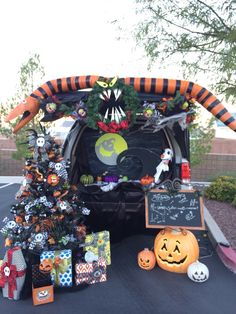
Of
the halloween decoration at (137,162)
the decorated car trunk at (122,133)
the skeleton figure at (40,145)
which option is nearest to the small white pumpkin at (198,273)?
the decorated car trunk at (122,133)

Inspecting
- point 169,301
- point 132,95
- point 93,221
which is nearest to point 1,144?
point 93,221

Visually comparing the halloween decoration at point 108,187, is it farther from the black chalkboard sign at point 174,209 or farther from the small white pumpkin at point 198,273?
the small white pumpkin at point 198,273

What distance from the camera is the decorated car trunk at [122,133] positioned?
13.6ft

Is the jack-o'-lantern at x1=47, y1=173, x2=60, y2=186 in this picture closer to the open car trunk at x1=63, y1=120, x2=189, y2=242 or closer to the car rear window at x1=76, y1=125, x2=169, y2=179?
the open car trunk at x1=63, y1=120, x2=189, y2=242

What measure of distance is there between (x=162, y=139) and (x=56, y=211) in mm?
2144

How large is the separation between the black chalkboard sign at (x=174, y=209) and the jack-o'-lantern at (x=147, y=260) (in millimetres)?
381

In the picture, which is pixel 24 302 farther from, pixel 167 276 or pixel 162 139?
pixel 162 139

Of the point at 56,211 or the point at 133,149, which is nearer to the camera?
the point at 56,211

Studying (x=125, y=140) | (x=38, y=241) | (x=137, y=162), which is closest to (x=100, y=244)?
(x=38, y=241)

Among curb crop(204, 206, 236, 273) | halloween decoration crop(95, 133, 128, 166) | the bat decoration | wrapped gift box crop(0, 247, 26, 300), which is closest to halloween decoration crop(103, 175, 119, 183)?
halloween decoration crop(95, 133, 128, 166)

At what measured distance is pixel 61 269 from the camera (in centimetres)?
361

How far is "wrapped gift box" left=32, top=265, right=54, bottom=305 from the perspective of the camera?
10.7 feet

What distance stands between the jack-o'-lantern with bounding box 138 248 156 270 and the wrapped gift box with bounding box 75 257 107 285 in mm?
583

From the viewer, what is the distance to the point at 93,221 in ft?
16.6
